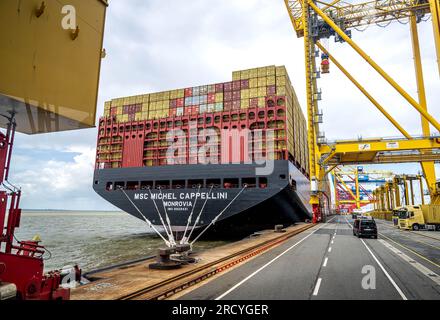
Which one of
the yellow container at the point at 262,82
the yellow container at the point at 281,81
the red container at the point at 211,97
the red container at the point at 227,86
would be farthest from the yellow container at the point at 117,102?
the yellow container at the point at 281,81

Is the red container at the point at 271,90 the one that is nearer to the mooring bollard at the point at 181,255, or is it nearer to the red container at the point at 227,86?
the red container at the point at 227,86

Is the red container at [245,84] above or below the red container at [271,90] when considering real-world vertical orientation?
above

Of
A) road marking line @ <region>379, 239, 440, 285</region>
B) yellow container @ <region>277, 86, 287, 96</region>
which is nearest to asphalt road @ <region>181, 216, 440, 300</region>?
road marking line @ <region>379, 239, 440, 285</region>

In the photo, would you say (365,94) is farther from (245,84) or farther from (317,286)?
(317,286)

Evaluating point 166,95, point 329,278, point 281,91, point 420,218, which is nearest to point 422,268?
point 329,278

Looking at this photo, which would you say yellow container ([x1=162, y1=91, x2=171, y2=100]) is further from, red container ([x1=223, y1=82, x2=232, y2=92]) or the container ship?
red container ([x1=223, y1=82, x2=232, y2=92])

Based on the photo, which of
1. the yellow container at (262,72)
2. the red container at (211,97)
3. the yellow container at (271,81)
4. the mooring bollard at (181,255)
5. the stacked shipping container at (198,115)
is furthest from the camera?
the red container at (211,97)

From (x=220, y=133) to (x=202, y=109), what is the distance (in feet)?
15.8

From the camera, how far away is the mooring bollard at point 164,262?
11.1 meters

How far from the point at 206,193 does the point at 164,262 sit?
1562 centimetres

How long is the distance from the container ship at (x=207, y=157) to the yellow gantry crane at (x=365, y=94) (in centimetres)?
776

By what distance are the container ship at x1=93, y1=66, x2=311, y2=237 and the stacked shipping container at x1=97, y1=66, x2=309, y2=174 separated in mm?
116
